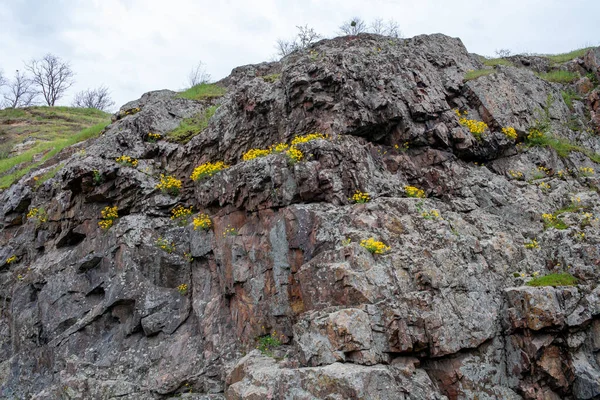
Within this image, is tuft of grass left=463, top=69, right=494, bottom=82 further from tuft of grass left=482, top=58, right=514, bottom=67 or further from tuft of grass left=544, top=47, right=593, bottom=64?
tuft of grass left=544, top=47, right=593, bottom=64

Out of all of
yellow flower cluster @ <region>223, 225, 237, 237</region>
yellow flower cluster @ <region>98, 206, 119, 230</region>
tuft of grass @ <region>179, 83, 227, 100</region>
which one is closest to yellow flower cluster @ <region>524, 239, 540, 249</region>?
yellow flower cluster @ <region>223, 225, 237, 237</region>

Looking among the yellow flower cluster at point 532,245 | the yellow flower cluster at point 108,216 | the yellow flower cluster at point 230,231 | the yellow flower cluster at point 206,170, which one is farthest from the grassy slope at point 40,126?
the yellow flower cluster at point 532,245

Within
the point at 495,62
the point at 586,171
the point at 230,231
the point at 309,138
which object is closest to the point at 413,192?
the point at 309,138

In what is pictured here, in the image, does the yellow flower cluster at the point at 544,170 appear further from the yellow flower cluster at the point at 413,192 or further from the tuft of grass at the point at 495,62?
the tuft of grass at the point at 495,62

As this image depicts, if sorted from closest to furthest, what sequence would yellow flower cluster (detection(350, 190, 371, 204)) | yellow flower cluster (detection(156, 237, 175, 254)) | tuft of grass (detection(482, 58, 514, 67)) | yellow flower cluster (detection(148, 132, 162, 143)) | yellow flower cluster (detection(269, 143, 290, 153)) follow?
yellow flower cluster (detection(350, 190, 371, 204))
yellow flower cluster (detection(269, 143, 290, 153))
yellow flower cluster (detection(156, 237, 175, 254))
yellow flower cluster (detection(148, 132, 162, 143))
tuft of grass (detection(482, 58, 514, 67))

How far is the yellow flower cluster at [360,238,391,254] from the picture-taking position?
28.5 feet

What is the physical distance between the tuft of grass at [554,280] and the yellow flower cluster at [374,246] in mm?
3055

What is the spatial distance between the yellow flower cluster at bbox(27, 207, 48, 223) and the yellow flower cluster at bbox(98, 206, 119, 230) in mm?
2985

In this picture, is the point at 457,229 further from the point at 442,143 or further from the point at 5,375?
the point at 5,375

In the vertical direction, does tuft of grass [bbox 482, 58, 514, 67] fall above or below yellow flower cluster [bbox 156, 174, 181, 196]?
above

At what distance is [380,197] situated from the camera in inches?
397

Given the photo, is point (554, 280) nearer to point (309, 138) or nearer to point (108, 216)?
point (309, 138)

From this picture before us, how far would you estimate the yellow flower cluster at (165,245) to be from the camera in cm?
1183

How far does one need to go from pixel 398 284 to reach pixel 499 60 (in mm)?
13400
